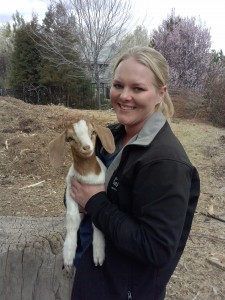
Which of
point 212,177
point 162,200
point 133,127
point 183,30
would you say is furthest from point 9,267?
point 183,30

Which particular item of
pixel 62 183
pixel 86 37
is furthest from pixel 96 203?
pixel 86 37

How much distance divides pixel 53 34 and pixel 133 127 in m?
16.1

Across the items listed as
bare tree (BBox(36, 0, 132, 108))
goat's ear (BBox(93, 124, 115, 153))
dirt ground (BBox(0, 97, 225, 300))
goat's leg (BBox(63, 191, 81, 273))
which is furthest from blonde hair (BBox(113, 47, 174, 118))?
bare tree (BBox(36, 0, 132, 108))

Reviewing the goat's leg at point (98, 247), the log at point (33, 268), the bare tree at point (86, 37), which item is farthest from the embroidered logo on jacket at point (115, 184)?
the bare tree at point (86, 37)

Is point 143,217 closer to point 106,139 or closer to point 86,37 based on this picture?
point 106,139

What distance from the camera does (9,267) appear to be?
7.93 ft

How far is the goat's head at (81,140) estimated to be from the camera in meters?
1.66

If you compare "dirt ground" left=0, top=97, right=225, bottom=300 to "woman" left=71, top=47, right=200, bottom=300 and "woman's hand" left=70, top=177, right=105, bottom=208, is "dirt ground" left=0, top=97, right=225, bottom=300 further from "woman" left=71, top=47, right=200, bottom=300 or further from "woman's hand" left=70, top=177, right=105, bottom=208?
"woman" left=71, top=47, right=200, bottom=300

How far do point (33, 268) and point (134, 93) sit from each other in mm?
1371

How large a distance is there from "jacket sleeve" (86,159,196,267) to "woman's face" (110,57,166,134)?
13.6 inches

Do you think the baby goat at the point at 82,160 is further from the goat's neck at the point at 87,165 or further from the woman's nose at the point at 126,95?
the woman's nose at the point at 126,95

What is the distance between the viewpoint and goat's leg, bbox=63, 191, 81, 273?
181cm

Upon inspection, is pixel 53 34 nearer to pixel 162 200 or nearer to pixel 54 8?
pixel 54 8

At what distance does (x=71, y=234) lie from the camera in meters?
1.83
